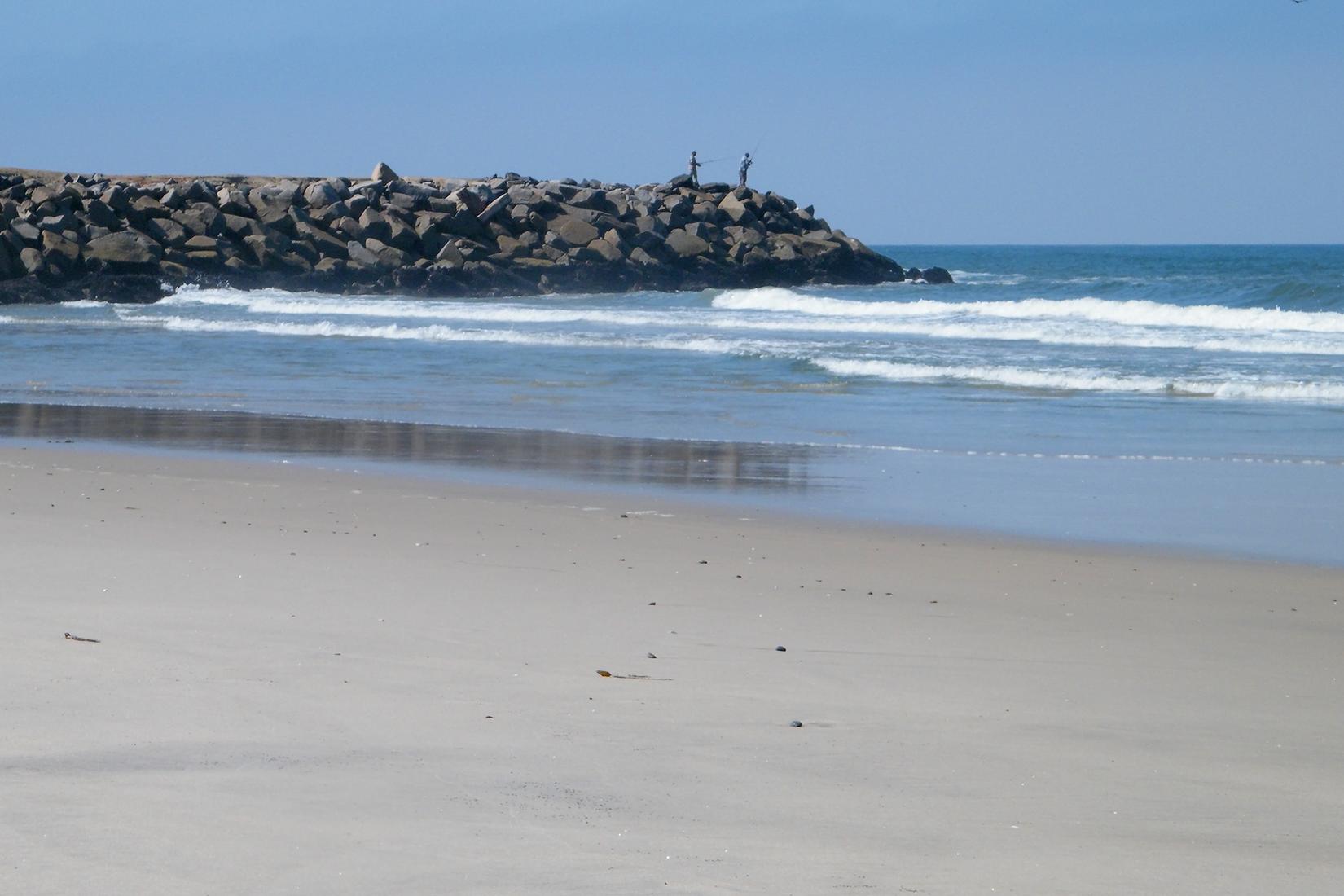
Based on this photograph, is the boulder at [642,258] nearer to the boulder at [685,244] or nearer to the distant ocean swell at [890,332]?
the boulder at [685,244]

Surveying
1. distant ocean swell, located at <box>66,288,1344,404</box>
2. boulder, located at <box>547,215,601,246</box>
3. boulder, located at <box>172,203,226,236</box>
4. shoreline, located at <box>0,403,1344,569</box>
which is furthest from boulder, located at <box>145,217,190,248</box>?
shoreline, located at <box>0,403,1344,569</box>

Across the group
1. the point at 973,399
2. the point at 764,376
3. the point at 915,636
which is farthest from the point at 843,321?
the point at 915,636

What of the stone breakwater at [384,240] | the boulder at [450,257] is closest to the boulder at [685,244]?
the stone breakwater at [384,240]

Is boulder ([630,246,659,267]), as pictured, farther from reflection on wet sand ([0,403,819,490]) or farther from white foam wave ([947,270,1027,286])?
reflection on wet sand ([0,403,819,490])

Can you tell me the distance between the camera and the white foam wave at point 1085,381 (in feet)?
49.0

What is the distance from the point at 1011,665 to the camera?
180 inches

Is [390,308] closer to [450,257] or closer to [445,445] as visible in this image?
[450,257]

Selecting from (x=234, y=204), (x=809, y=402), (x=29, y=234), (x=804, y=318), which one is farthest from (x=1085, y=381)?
(x=234, y=204)

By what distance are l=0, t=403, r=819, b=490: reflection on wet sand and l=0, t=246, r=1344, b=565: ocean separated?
0.05 metres

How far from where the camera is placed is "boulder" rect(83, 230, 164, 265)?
111 ft

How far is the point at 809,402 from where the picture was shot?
46.3 feet

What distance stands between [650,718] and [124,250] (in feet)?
110

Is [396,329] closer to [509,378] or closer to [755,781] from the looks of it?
[509,378]

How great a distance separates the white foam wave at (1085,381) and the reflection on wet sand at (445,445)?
236 inches
